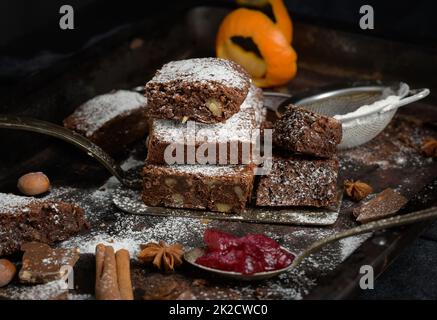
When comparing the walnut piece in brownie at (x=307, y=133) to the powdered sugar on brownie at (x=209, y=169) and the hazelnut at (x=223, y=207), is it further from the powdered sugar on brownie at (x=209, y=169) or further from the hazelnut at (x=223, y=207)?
the hazelnut at (x=223, y=207)

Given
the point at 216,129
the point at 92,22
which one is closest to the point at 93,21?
the point at 92,22

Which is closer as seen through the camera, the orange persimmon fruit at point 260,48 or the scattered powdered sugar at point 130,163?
the scattered powdered sugar at point 130,163

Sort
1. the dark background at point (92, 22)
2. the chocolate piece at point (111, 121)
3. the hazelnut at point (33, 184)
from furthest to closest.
A: the dark background at point (92, 22) → the chocolate piece at point (111, 121) → the hazelnut at point (33, 184)

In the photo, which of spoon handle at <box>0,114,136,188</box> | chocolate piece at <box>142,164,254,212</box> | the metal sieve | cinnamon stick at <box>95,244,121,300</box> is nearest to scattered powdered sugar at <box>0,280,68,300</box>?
cinnamon stick at <box>95,244,121,300</box>

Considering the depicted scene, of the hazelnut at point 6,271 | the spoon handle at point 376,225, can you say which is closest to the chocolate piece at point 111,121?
the hazelnut at point 6,271

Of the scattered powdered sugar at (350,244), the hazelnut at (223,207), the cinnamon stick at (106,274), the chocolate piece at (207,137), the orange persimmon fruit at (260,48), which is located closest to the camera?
the cinnamon stick at (106,274)
